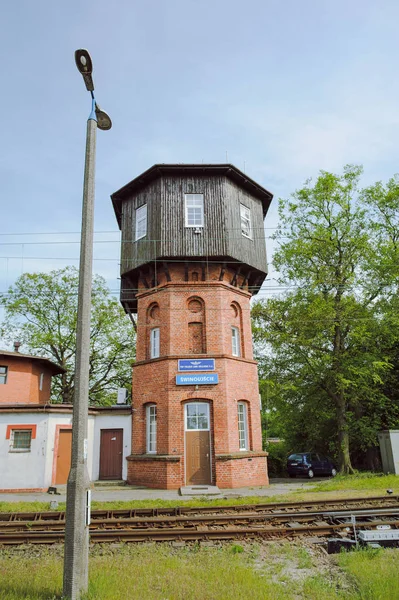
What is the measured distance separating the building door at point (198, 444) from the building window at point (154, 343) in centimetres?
295

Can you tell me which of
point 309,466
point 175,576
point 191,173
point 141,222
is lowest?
point 309,466

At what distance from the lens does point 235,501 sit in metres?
13.1

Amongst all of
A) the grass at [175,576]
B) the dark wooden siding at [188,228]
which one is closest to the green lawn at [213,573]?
the grass at [175,576]

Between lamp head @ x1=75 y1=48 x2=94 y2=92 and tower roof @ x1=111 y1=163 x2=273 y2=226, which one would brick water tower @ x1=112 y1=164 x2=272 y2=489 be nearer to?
tower roof @ x1=111 y1=163 x2=273 y2=226

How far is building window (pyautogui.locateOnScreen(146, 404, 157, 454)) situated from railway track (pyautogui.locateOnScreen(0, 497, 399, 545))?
6.88 meters

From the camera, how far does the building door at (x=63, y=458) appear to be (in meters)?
18.9

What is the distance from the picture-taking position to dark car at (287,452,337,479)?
80.8 feet

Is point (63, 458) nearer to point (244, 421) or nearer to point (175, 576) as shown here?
point (244, 421)

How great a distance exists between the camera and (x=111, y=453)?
2031 centimetres

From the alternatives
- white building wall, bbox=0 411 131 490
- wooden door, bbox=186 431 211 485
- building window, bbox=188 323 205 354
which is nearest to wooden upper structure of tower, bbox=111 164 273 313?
building window, bbox=188 323 205 354

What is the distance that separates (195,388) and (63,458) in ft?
23.0

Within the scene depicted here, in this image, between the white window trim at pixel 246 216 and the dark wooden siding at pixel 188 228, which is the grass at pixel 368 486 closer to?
the dark wooden siding at pixel 188 228

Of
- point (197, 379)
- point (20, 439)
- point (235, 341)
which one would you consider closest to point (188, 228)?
point (235, 341)

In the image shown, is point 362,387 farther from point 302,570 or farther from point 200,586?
point 200,586
